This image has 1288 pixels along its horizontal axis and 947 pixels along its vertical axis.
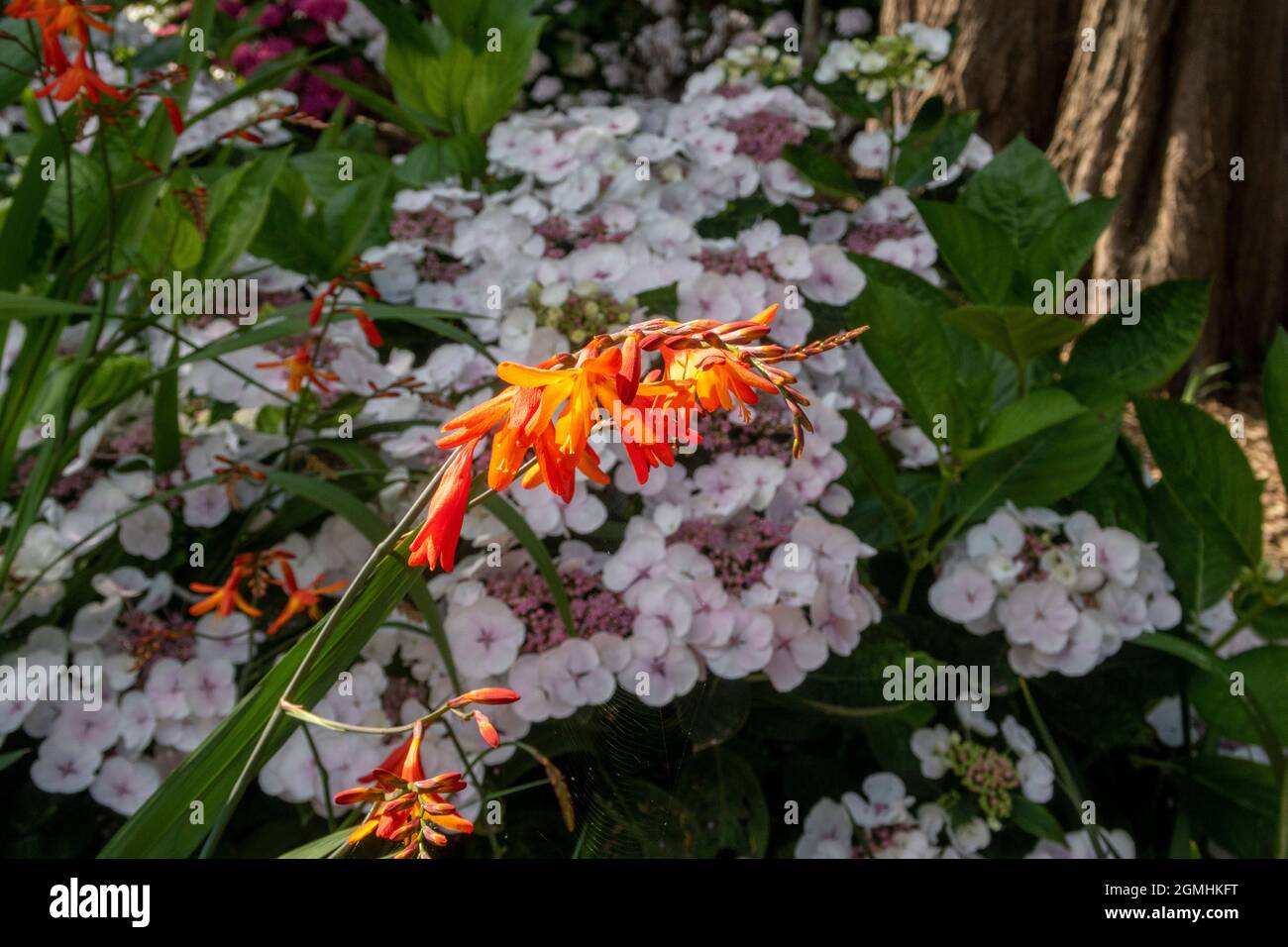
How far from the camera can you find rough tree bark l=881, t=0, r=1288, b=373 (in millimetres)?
3295

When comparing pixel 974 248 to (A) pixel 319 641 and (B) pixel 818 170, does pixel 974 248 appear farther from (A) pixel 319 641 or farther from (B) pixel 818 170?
(A) pixel 319 641

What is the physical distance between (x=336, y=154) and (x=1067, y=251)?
118cm

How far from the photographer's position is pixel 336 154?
6.54 feet

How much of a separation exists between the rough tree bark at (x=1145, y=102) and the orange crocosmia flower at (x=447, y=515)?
312cm

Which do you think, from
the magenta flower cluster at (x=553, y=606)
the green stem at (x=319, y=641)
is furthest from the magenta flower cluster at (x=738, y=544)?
the green stem at (x=319, y=641)

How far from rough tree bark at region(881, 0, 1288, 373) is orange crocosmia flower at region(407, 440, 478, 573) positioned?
10.2ft

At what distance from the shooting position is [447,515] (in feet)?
1.91

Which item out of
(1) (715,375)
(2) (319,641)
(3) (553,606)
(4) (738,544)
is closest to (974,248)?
(4) (738,544)

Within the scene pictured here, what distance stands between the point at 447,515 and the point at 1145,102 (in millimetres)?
3314

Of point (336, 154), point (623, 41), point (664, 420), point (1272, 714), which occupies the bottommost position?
point (1272, 714)

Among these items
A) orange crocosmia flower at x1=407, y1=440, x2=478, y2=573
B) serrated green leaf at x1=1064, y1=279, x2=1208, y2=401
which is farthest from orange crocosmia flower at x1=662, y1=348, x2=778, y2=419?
serrated green leaf at x1=1064, y1=279, x2=1208, y2=401
